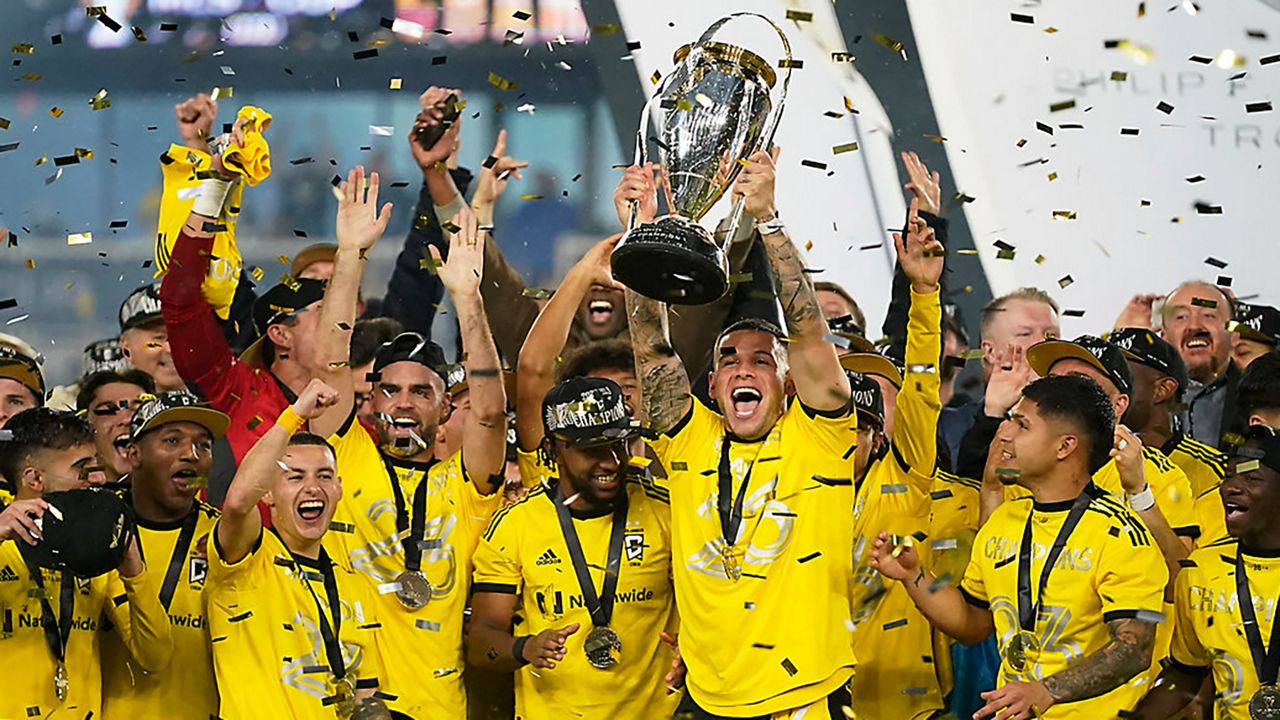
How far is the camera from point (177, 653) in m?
4.73

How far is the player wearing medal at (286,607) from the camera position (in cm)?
459

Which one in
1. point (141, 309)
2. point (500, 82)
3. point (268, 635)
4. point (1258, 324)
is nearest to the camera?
point (268, 635)

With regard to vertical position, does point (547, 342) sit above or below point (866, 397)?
above

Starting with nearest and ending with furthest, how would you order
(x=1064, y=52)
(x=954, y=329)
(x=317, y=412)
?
(x=317, y=412) → (x=954, y=329) → (x=1064, y=52)

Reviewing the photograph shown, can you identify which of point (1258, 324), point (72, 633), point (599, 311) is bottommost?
point (72, 633)

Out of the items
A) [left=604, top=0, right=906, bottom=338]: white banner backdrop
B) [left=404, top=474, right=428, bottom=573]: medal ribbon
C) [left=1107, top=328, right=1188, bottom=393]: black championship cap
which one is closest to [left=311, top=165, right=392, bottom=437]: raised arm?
[left=404, top=474, right=428, bottom=573]: medal ribbon

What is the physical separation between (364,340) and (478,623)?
3.26 ft

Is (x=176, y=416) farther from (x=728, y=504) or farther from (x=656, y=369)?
(x=728, y=504)

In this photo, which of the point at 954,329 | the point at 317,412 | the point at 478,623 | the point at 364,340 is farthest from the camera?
the point at 954,329

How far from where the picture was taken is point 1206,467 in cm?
511

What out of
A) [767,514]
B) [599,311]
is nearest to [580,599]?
[767,514]

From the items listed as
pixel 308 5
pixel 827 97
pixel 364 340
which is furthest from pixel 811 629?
pixel 308 5

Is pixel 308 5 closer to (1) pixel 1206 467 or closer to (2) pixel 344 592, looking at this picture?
(2) pixel 344 592

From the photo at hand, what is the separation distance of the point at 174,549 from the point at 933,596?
6.47ft
